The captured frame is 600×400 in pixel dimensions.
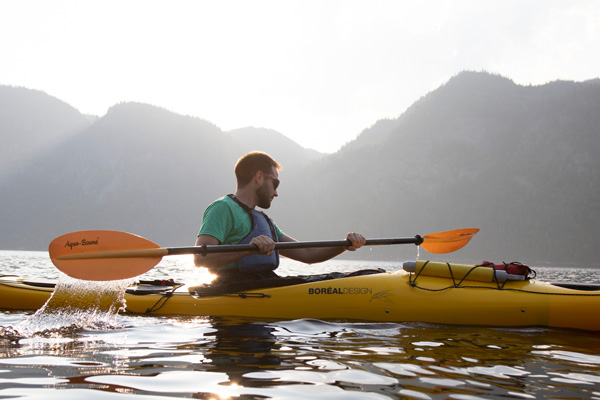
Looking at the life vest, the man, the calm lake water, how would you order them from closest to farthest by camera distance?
the calm lake water → the man → the life vest

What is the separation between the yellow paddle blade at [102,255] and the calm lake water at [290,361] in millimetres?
551

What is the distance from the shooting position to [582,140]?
14462 centimetres

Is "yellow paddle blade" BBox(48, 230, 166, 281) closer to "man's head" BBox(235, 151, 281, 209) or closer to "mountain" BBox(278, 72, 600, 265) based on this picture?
"man's head" BBox(235, 151, 281, 209)

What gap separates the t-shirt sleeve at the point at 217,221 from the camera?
5.18 m

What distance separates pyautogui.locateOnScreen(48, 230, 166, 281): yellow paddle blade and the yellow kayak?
79 centimetres

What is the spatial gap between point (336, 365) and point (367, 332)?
158 centimetres

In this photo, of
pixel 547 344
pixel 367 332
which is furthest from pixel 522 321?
pixel 367 332

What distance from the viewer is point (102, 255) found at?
514 cm

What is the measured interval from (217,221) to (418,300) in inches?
95.3

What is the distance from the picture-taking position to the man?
5324 mm

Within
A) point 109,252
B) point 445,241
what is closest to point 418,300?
point 445,241

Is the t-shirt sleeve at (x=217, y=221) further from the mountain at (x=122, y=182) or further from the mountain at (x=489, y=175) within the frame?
the mountain at (x=122, y=182)

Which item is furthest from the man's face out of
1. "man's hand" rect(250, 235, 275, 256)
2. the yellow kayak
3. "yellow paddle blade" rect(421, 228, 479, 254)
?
"yellow paddle blade" rect(421, 228, 479, 254)

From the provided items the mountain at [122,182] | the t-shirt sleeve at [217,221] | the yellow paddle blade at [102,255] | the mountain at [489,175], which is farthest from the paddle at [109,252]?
the mountain at [122,182]
